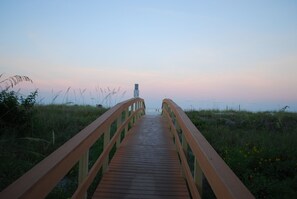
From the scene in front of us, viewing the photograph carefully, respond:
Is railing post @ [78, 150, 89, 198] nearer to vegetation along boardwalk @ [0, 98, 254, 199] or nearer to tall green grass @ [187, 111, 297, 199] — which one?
vegetation along boardwalk @ [0, 98, 254, 199]

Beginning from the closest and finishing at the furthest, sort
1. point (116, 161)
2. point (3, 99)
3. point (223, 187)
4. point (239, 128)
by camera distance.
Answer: point (223, 187)
point (116, 161)
point (3, 99)
point (239, 128)

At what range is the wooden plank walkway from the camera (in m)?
4.90

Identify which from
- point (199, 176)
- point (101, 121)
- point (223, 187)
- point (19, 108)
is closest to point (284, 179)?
point (199, 176)

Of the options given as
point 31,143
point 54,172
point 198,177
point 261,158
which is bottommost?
point 261,158

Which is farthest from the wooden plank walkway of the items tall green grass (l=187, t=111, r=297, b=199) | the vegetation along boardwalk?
tall green grass (l=187, t=111, r=297, b=199)

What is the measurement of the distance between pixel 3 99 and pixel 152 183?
17.8 ft

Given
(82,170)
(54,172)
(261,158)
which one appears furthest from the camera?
(261,158)

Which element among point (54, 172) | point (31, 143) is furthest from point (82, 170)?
point (31, 143)

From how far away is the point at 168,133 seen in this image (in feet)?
36.3

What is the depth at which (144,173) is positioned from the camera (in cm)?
598

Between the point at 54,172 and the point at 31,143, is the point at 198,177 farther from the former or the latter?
the point at 31,143

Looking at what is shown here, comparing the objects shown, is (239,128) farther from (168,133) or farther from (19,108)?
(19,108)

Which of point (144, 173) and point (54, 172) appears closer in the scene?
point (54, 172)

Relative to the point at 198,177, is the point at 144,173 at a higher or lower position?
lower
